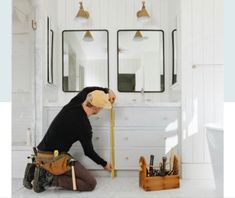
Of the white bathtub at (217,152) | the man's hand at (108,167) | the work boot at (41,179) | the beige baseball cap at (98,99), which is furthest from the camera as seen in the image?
the man's hand at (108,167)

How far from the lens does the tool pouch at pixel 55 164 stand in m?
3.18

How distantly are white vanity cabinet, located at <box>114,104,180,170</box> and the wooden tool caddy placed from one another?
0.58 metres

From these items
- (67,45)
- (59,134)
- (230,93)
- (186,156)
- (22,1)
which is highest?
(22,1)

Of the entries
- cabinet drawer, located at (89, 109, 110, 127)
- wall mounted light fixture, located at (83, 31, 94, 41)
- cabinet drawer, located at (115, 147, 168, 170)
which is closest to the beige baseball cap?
cabinet drawer, located at (89, 109, 110, 127)

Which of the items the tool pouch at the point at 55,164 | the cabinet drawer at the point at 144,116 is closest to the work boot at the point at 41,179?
the tool pouch at the point at 55,164

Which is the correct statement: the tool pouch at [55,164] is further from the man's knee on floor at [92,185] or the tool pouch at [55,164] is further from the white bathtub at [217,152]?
the white bathtub at [217,152]

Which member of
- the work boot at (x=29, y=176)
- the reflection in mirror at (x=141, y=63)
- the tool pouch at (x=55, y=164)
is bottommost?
the work boot at (x=29, y=176)

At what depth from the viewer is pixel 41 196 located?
3.04 meters

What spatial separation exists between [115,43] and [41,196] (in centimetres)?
245

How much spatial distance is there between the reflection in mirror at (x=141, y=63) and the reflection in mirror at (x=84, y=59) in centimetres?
24

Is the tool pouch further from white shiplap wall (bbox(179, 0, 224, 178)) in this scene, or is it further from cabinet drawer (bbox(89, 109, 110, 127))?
white shiplap wall (bbox(179, 0, 224, 178))

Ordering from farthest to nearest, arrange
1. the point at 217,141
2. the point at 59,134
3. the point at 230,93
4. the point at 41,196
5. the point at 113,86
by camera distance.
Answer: the point at 113,86
the point at 59,134
the point at 41,196
the point at 217,141
the point at 230,93

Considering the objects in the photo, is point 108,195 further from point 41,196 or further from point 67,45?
point 67,45

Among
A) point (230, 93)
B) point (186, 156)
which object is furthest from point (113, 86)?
point (230, 93)
